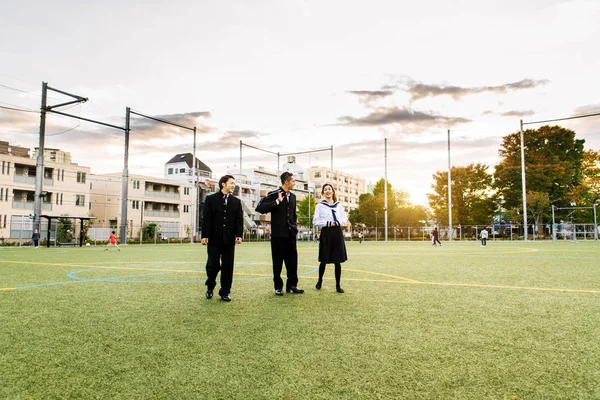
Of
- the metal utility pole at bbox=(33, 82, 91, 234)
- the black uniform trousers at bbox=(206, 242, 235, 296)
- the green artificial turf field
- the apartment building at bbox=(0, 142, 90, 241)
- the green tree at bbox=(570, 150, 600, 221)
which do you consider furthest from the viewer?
the green tree at bbox=(570, 150, 600, 221)

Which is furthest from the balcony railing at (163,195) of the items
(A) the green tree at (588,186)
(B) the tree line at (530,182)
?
(A) the green tree at (588,186)

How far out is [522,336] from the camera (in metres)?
3.82

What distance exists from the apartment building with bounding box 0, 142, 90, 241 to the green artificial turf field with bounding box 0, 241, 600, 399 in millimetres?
42014

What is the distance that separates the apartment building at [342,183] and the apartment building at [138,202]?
48.9 meters

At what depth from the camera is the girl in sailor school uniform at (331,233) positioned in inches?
273

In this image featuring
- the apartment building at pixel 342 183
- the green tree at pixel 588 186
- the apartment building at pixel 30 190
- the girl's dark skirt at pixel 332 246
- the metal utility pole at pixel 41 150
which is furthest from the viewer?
the apartment building at pixel 342 183

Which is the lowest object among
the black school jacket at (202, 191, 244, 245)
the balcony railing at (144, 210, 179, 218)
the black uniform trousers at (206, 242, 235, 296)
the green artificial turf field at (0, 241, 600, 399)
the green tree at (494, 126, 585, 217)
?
the green artificial turf field at (0, 241, 600, 399)

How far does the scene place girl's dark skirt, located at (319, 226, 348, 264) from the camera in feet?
22.7

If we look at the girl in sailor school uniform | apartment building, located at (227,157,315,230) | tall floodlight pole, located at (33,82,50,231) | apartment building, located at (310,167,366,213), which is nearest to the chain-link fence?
tall floodlight pole, located at (33,82,50,231)

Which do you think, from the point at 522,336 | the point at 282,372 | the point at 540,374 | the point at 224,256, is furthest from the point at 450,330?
the point at 224,256

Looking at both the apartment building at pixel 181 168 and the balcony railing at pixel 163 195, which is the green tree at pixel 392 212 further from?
the balcony railing at pixel 163 195

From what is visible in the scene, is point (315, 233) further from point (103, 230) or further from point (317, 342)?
point (317, 342)

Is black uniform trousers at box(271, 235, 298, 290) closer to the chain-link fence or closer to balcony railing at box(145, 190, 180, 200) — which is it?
the chain-link fence

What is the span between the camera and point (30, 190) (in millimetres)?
46375
